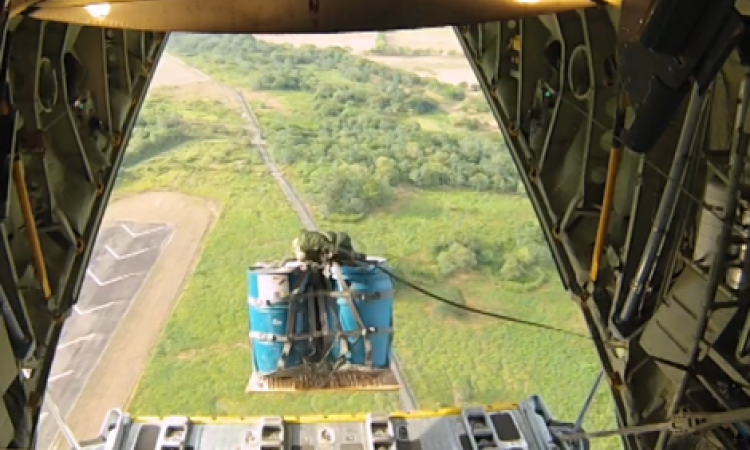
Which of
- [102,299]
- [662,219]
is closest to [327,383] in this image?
[662,219]

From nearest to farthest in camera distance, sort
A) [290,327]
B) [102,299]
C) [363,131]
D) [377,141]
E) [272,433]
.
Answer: [272,433] < [290,327] < [102,299] < [377,141] < [363,131]

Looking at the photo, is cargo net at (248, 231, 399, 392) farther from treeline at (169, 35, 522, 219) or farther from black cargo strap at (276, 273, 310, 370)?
treeline at (169, 35, 522, 219)

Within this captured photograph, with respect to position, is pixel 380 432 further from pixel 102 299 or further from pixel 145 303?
pixel 102 299

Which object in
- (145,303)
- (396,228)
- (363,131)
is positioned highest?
(363,131)

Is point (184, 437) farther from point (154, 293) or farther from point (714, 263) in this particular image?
point (154, 293)

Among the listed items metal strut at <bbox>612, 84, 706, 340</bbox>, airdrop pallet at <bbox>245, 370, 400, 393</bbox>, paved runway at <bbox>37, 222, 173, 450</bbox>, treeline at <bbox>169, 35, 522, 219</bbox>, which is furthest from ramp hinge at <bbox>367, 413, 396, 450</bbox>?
treeline at <bbox>169, 35, 522, 219</bbox>

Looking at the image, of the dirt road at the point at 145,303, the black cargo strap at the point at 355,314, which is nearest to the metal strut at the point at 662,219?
the black cargo strap at the point at 355,314
